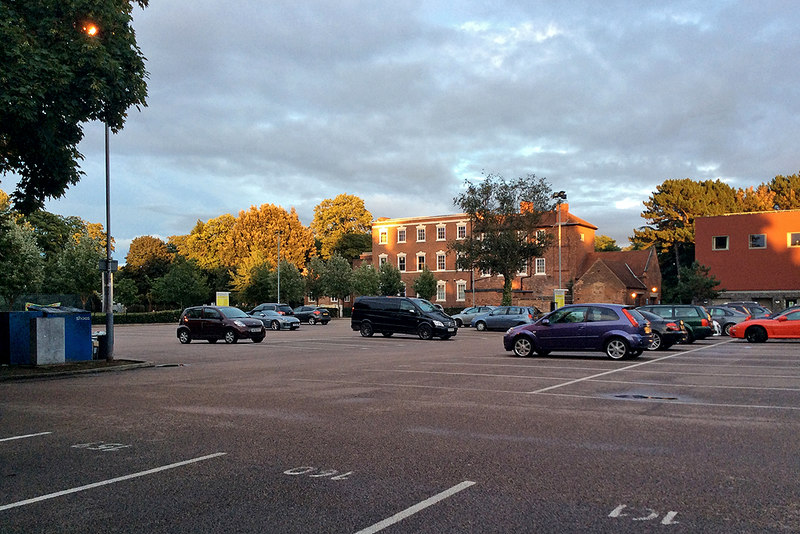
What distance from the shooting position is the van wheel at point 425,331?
32.2m

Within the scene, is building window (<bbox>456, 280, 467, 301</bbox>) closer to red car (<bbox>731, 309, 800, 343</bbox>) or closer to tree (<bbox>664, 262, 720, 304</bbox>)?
tree (<bbox>664, 262, 720, 304</bbox>)

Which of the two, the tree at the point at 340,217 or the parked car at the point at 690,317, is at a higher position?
the tree at the point at 340,217

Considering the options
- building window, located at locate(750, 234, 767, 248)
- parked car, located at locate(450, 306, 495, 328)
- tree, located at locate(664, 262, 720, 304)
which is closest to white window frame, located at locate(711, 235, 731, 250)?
building window, located at locate(750, 234, 767, 248)

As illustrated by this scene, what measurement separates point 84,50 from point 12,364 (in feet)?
27.6

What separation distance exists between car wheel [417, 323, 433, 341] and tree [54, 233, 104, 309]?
130ft

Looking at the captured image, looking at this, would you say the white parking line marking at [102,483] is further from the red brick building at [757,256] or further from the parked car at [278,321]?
the red brick building at [757,256]

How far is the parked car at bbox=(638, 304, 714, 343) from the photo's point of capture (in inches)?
1118

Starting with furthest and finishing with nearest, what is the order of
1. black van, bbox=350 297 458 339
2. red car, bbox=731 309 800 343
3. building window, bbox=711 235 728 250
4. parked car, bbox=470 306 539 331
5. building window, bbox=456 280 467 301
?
1. building window, bbox=456 280 467 301
2. building window, bbox=711 235 728 250
3. parked car, bbox=470 306 539 331
4. black van, bbox=350 297 458 339
5. red car, bbox=731 309 800 343

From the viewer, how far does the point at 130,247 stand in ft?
309

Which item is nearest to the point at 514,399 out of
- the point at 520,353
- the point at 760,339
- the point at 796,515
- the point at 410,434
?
the point at 410,434

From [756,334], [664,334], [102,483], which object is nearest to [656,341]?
[664,334]

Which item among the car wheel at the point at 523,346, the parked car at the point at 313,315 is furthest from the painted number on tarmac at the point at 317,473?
the parked car at the point at 313,315

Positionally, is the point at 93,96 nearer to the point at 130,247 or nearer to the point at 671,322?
the point at 671,322

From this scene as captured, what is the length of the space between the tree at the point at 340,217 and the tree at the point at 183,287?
2993 centimetres
